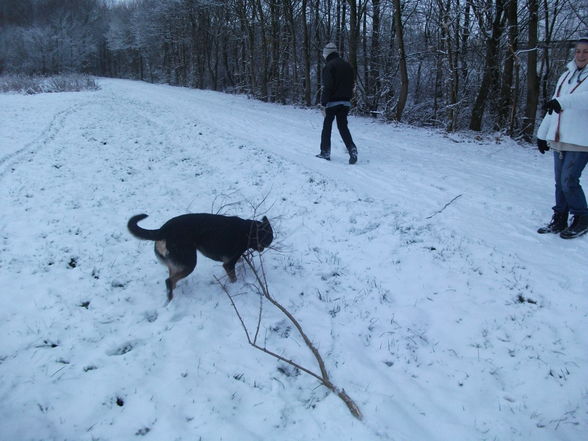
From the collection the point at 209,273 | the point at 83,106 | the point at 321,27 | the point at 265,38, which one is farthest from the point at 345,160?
the point at 265,38

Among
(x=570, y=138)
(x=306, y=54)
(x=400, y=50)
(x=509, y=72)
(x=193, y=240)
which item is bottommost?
(x=193, y=240)

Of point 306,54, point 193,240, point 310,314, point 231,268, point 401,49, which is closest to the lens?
point 310,314

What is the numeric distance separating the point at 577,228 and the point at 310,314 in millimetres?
3429

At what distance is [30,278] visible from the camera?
4180mm

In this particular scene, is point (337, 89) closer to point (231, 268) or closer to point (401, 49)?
point (231, 268)

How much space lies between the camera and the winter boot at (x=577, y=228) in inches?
174

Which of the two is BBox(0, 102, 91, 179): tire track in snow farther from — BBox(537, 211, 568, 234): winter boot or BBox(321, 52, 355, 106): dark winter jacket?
BBox(537, 211, 568, 234): winter boot

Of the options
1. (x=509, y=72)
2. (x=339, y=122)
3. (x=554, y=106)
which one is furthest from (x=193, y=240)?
(x=509, y=72)

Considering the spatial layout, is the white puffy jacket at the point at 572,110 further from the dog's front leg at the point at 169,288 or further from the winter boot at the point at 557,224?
the dog's front leg at the point at 169,288

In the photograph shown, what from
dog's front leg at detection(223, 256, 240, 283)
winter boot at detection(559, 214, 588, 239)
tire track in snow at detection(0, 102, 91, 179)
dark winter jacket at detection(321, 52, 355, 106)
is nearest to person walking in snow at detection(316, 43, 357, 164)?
→ dark winter jacket at detection(321, 52, 355, 106)

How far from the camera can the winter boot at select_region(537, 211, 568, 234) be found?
461 cm

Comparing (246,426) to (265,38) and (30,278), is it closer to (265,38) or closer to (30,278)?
(30,278)

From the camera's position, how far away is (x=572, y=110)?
4102 mm

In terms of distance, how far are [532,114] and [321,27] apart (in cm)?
1516
